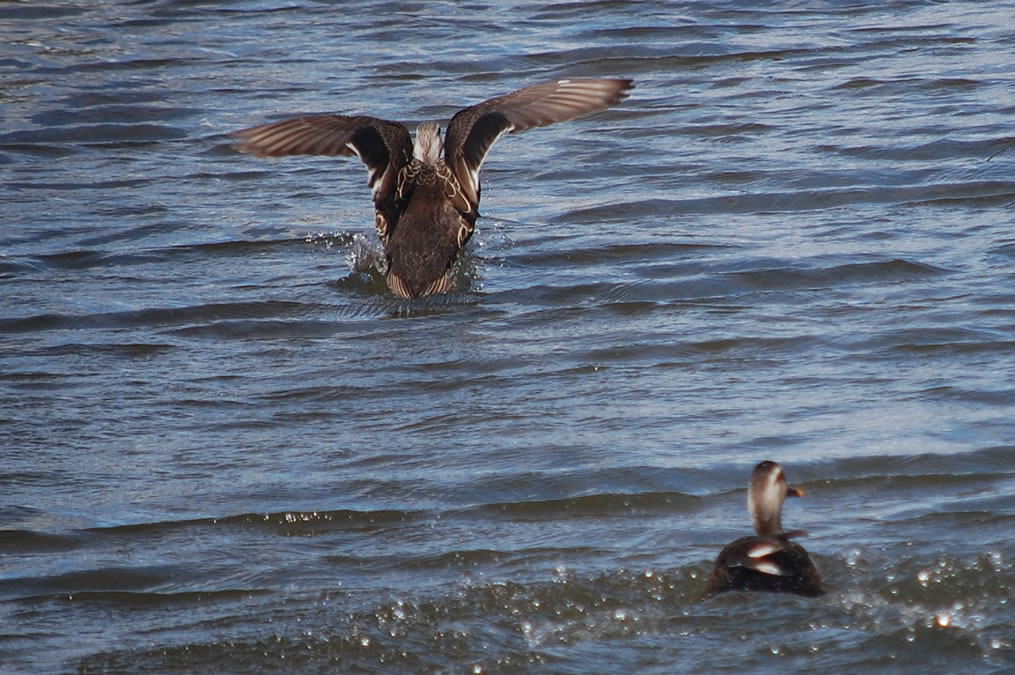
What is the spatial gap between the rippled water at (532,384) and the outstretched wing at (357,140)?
40 centimetres

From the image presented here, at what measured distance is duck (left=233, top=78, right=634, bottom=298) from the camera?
9000 mm

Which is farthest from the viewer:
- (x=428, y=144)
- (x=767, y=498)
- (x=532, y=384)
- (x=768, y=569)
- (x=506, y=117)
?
(x=428, y=144)

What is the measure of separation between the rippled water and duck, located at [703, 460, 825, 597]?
71mm

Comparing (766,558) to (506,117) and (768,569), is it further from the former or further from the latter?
(506,117)

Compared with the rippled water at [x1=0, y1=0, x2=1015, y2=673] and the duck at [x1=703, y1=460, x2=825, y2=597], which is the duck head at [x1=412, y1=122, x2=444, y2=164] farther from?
the duck at [x1=703, y1=460, x2=825, y2=597]

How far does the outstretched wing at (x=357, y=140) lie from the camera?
9102mm

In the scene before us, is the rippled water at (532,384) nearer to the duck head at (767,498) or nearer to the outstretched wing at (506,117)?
the duck head at (767,498)

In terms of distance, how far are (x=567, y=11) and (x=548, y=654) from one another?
41.0 ft

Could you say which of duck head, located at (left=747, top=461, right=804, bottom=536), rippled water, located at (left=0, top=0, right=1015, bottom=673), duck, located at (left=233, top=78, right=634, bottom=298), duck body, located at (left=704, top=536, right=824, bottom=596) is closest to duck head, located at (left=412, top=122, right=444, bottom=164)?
duck, located at (left=233, top=78, right=634, bottom=298)

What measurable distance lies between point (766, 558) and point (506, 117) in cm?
473

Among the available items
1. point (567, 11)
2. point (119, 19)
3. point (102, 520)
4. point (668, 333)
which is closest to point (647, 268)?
point (668, 333)

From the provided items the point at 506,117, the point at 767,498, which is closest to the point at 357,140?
the point at 506,117

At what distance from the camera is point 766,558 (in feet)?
15.6

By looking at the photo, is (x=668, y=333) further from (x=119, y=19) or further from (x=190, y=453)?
(x=119, y=19)
